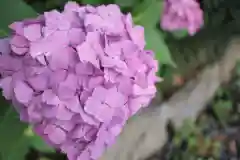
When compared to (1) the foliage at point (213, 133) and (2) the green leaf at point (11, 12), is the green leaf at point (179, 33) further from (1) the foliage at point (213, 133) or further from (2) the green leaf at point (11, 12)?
(2) the green leaf at point (11, 12)

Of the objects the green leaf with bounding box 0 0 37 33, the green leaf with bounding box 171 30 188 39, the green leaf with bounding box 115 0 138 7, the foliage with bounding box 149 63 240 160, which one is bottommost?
the foliage with bounding box 149 63 240 160

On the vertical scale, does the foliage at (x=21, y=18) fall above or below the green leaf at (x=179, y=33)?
above

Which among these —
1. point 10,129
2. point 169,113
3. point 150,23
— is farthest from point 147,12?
point 169,113

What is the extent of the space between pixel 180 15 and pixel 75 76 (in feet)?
1.88

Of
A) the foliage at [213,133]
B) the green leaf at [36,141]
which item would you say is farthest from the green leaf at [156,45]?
the foliage at [213,133]

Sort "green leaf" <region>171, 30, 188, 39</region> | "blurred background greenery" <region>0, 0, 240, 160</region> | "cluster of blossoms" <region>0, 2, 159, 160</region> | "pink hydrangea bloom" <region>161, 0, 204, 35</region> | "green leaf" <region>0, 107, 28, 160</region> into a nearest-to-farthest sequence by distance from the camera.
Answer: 1. "cluster of blossoms" <region>0, 2, 159, 160</region>
2. "green leaf" <region>0, 107, 28, 160</region>
3. "pink hydrangea bloom" <region>161, 0, 204, 35</region>
4. "green leaf" <region>171, 30, 188, 39</region>
5. "blurred background greenery" <region>0, 0, 240, 160</region>

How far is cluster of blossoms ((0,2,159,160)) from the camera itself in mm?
624

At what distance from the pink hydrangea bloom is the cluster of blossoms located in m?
0.47

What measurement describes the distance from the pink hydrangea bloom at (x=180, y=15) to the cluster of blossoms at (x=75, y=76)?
473 millimetres

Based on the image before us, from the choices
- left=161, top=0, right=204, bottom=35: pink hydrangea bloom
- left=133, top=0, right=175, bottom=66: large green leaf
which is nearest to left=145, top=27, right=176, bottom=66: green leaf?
left=133, top=0, right=175, bottom=66: large green leaf

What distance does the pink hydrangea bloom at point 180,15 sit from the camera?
1137 mm

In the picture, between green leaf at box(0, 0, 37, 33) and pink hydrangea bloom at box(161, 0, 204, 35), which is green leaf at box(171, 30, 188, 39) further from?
green leaf at box(0, 0, 37, 33)

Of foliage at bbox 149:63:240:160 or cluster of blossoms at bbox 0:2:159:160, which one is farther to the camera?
foliage at bbox 149:63:240:160

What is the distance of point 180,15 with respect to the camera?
116cm
